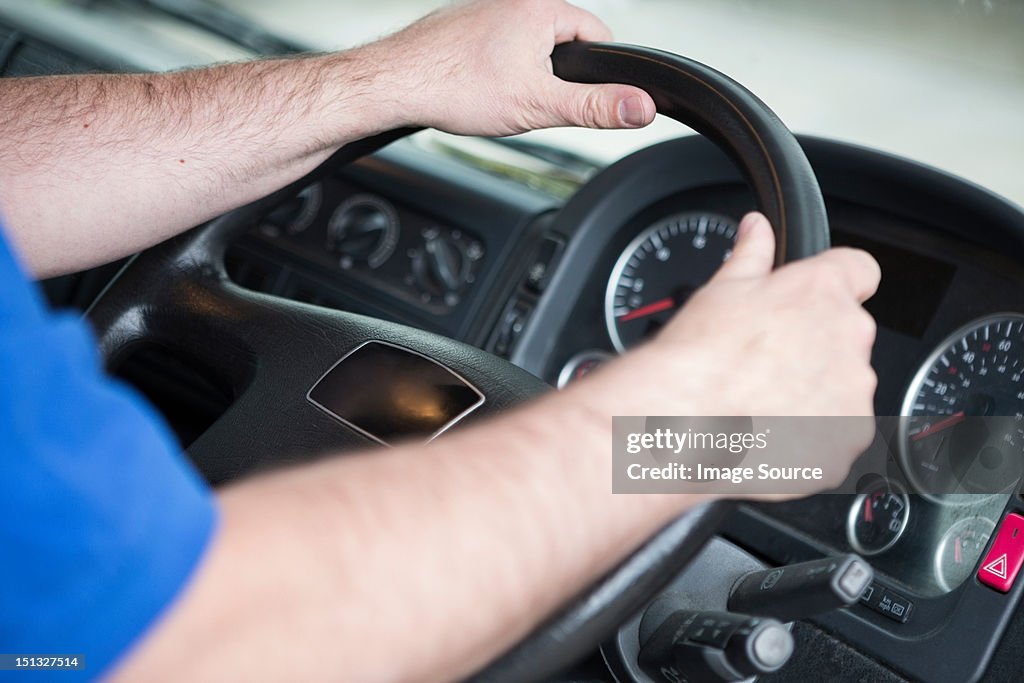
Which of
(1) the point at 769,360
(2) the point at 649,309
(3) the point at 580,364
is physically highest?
(1) the point at 769,360

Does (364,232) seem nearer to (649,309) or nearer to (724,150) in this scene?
(649,309)

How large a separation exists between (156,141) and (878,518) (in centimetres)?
94

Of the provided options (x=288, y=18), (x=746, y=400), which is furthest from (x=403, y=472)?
(x=288, y=18)

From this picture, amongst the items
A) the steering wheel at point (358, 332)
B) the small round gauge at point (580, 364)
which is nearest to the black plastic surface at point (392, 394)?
the steering wheel at point (358, 332)

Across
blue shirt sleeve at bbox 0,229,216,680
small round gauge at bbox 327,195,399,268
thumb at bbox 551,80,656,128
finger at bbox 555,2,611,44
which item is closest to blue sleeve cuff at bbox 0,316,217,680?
blue shirt sleeve at bbox 0,229,216,680

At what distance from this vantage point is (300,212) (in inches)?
67.6

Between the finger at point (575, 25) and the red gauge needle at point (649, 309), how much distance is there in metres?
0.59

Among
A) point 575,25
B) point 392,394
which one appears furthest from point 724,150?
point 392,394

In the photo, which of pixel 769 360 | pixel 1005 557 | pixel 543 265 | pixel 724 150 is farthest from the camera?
pixel 543 265

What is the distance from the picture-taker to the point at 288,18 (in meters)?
2.32

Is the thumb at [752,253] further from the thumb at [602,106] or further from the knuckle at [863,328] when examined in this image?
the thumb at [602,106]

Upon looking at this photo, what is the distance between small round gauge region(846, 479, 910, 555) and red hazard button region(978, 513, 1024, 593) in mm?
150

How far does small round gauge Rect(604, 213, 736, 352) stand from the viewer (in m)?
1.53

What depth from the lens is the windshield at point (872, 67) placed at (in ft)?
5.09
